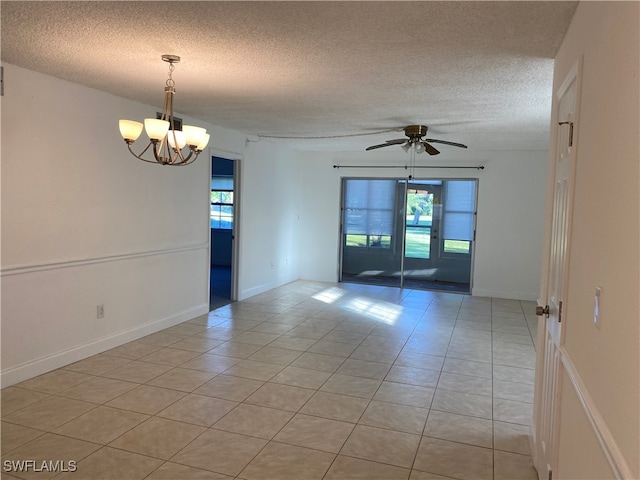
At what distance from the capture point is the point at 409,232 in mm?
7988

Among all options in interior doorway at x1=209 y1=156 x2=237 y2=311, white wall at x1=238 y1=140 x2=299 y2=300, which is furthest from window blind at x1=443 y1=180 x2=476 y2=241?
interior doorway at x1=209 y1=156 x2=237 y2=311

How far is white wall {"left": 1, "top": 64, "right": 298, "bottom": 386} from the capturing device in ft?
11.0

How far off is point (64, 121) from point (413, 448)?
11.3 feet

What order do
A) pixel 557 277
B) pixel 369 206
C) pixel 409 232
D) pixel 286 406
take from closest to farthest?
1. pixel 557 277
2. pixel 286 406
3. pixel 409 232
4. pixel 369 206

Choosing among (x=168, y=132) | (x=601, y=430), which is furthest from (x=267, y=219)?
(x=601, y=430)

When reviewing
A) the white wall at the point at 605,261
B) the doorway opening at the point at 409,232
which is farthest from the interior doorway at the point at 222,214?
the white wall at the point at 605,261

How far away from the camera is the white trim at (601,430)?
104cm

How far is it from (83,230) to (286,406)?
2243 millimetres

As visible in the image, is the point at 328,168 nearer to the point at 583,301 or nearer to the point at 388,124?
the point at 388,124

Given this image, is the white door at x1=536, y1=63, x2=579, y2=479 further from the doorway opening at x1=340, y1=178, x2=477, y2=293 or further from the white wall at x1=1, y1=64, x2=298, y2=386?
the doorway opening at x1=340, y1=178, x2=477, y2=293

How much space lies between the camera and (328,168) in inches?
320

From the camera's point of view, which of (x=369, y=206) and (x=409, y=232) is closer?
(x=409, y=232)

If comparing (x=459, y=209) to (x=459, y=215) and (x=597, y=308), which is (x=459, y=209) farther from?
(x=597, y=308)

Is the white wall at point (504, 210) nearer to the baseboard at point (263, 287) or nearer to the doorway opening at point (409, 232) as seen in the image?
the doorway opening at point (409, 232)
